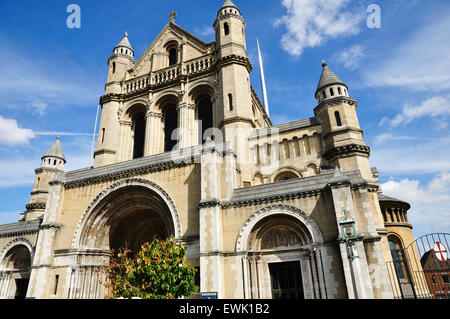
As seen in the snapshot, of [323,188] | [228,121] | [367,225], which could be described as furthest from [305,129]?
[367,225]

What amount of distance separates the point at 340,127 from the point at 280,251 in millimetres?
10695

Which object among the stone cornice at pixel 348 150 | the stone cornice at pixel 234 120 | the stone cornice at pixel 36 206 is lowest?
the stone cornice at pixel 348 150

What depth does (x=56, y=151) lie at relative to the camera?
3403 cm

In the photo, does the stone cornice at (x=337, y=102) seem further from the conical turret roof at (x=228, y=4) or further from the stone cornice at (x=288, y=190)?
the conical turret roof at (x=228, y=4)

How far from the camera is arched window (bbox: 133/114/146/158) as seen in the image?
Answer: 27.9 m

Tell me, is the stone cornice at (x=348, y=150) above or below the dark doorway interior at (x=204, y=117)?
below

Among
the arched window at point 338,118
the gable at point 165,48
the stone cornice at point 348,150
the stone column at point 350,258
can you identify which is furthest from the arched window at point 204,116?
the stone column at point 350,258

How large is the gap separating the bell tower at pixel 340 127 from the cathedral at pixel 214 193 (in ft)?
0.32

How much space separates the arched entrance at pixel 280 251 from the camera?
49.1 ft

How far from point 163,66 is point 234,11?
8900 mm

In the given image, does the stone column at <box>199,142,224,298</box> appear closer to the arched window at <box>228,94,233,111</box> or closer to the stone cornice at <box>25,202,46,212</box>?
the arched window at <box>228,94,233,111</box>

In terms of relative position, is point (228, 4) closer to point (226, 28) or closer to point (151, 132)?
point (226, 28)

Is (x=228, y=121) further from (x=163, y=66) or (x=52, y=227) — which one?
(x=52, y=227)
